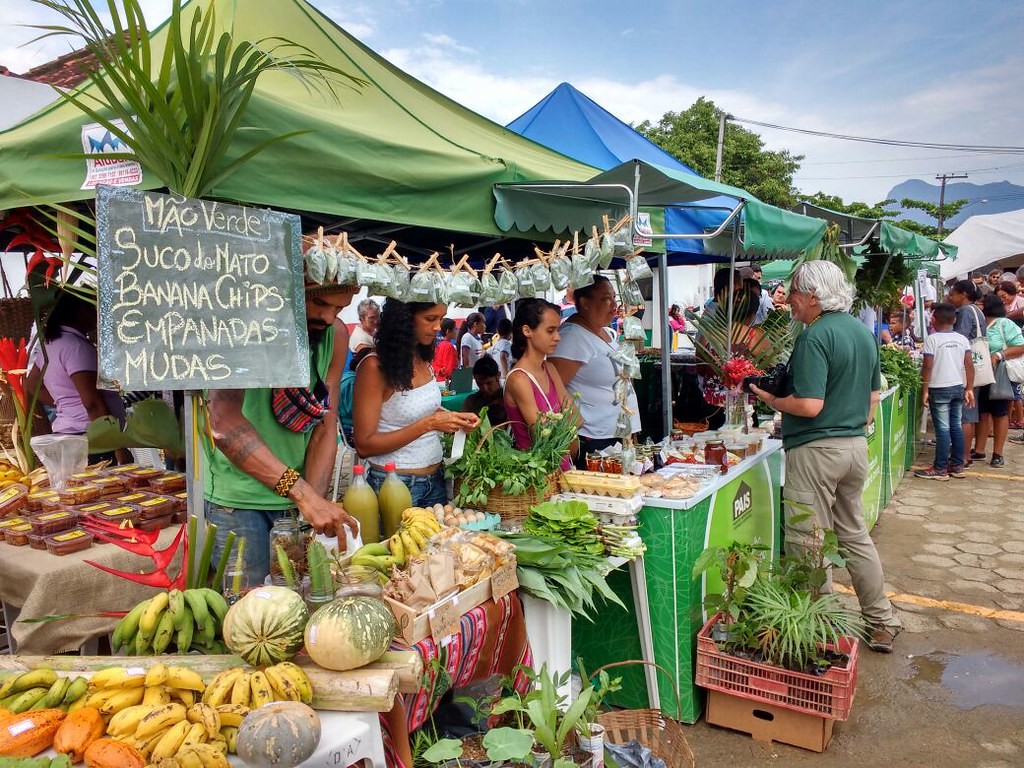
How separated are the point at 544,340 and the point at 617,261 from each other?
3815 millimetres

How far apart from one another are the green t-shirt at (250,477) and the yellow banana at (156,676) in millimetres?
949

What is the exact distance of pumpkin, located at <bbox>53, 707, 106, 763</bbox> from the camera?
153 cm

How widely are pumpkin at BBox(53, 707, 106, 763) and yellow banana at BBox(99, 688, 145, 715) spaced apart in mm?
19

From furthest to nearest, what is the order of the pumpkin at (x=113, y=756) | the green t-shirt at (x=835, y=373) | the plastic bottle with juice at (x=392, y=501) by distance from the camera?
1. the green t-shirt at (x=835, y=373)
2. the plastic bottle with juice at (x=392, y=501)
3. the pumpkin at (x=113, y=756)

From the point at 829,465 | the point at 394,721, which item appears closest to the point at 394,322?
the point at 394,721

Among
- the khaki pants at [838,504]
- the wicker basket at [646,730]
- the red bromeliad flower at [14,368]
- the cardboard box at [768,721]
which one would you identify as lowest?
the cardboard box at [768,721]

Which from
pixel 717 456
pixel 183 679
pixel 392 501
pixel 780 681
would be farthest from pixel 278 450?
pixel 780 681

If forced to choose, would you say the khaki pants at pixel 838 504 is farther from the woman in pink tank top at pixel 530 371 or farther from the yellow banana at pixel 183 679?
the yellow banana at pixel 183 679

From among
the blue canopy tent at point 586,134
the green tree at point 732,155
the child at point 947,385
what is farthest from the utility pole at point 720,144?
the child at point 947,385

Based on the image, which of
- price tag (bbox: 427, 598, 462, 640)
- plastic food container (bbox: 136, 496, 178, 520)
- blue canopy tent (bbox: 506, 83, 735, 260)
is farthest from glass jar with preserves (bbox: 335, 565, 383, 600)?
blue canopy tent (bbox: 506, 83, 735, 260)

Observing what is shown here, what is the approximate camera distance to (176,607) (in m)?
1.96

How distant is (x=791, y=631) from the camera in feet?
10.5

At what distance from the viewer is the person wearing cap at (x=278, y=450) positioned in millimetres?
2461

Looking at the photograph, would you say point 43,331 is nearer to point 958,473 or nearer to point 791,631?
point 791,631
